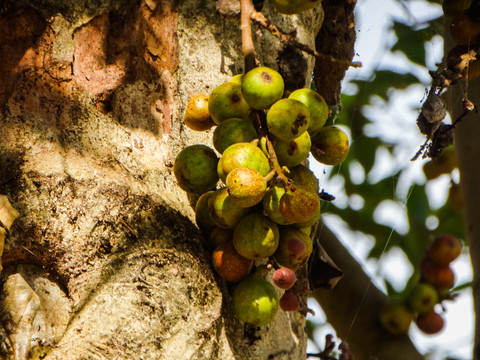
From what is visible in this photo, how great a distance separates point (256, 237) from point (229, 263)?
0.34 feet

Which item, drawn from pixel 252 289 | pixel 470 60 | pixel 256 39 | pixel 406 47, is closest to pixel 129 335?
pixel 252 289

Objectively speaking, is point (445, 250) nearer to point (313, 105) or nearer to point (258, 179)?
point (313, 105)

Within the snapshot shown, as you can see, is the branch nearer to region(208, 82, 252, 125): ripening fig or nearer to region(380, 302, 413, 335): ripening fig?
region(380, 302, 413, 335): ripening fig

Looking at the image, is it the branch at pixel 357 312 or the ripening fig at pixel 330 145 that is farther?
the branch at pixel 357 312

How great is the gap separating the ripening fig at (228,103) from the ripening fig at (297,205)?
8.4 inches

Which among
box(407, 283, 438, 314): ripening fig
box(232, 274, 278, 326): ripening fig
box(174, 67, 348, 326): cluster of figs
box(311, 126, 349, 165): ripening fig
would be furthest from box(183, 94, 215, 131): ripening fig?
box(407, 283, 438, 314): ripening fig

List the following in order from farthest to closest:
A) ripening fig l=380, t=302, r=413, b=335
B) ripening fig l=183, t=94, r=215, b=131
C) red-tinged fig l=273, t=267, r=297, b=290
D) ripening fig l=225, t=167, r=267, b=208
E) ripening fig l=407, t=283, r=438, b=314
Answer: ripening fig l=407, t=283, r=438, b=314 < ripening fig l=380, t=302, r=413, b=335 < ripening fig l=183, t=94, r=215, b=131 < red-tinged fig l=273, t=267, r=297, b=290 < ripening fig l=225, t=167, r=267, b=208

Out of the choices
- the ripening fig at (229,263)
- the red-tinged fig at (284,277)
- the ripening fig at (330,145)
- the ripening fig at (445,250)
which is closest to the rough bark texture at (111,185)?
the ripening fig at (229,263)

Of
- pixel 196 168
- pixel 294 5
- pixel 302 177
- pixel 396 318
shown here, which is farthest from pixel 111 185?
pixel 396 318

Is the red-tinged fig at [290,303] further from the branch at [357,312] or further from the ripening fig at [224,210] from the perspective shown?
the branch at [357,312]

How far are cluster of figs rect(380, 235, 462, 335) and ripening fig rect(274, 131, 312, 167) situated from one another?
1442mm

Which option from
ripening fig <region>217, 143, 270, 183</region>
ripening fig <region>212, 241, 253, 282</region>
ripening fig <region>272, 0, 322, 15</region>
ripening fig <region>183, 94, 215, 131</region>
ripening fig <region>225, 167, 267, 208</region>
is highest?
ripening fig <region>272, 0, 322, 15</region>

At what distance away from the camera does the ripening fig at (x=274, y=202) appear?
1142 mm

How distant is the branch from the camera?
97.3 inches
